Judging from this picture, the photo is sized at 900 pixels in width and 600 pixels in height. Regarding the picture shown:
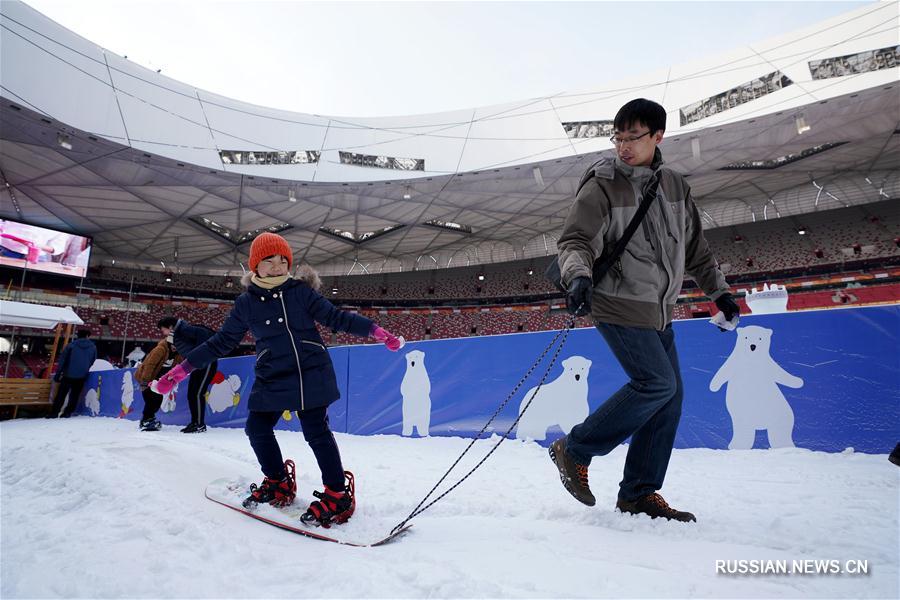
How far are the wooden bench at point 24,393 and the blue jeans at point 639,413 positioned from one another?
35.9 feet

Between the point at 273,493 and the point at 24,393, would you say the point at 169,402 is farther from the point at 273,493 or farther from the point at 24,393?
the point at 273,493

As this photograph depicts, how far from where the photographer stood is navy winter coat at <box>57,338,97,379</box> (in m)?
8.27

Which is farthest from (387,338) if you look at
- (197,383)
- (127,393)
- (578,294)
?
(127,393)

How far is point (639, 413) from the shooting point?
4.83ft

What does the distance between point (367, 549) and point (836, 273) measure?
91.1ft

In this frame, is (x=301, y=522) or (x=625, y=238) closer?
(x=625, y=238)

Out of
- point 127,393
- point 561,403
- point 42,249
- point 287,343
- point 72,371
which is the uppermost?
point 42,249

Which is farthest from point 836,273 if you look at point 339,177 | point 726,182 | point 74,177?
point 74,177

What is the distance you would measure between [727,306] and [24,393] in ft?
38.1

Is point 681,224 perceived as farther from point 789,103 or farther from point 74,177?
point 74,177
